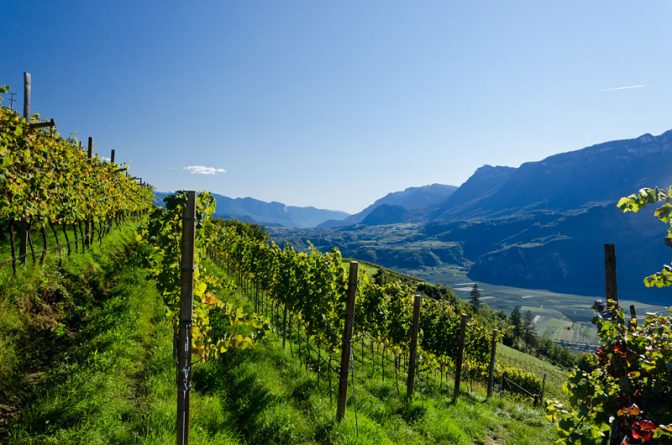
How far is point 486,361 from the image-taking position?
22469 mm

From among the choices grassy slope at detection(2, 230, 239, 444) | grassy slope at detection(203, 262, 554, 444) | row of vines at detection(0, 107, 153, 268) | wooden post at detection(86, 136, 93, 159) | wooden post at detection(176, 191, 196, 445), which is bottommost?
grassy slope at detection(203, 262, 554, 444)

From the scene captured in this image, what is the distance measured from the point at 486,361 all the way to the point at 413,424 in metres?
15.4

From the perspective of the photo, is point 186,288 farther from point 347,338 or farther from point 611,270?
point 611,270

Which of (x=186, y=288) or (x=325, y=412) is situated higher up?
(x=186, y=288)

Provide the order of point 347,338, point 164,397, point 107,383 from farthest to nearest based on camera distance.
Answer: point 347,338
point 164,397
point 107,383

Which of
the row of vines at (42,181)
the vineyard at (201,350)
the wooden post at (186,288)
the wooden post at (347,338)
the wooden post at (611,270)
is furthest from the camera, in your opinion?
the row of vines at (42,181)

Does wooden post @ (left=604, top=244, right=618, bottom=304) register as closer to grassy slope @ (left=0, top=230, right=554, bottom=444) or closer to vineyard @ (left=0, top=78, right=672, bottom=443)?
vineyard @ (left=0, top=78, right=672, bottom=443)

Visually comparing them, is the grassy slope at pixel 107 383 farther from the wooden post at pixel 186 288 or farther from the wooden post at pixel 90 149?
the wooden post at pixel 90 149

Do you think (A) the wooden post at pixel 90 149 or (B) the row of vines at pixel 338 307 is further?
(A) the wooden post at pixel 90 149

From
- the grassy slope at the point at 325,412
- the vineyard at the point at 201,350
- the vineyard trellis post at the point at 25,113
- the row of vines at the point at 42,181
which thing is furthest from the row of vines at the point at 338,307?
the vineyard trellis post at the point at 25,113

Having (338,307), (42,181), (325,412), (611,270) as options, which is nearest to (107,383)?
(325,412)

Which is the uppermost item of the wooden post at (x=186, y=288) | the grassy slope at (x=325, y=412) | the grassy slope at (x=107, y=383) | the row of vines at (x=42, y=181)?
the row of vines at (x=42, y=181)

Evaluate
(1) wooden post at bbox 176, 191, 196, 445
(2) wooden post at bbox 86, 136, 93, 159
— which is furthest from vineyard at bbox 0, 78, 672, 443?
(2) wooden post at bbox 86, 136, 93, 159

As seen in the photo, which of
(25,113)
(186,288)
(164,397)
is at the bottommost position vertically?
(164,397)
